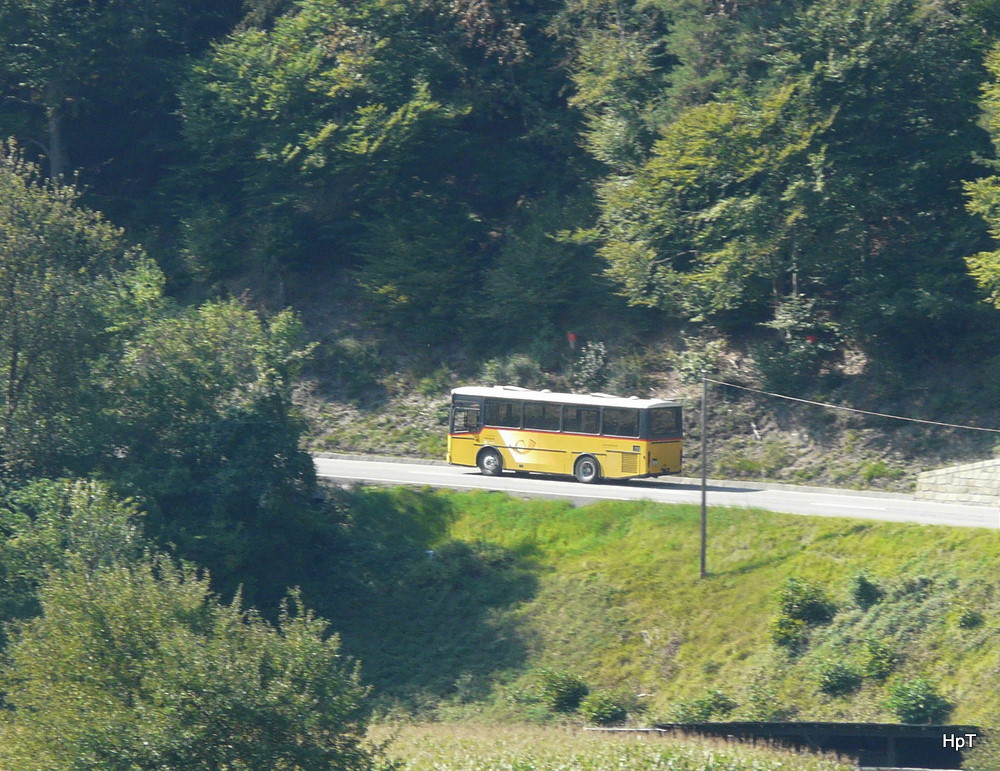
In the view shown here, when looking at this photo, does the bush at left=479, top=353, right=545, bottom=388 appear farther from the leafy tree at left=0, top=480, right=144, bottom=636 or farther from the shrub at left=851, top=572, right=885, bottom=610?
the shrub at left=851, top=572, right=885, bottom=610

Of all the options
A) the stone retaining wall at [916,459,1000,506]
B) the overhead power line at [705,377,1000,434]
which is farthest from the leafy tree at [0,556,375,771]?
the overhead power line at [705,377,1000,434]

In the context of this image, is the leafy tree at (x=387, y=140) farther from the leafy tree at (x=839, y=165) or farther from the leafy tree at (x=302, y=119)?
the leafy tree at (x=839, y=165)

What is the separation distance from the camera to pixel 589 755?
2294 cm

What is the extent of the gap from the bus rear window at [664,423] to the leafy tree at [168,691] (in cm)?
1751

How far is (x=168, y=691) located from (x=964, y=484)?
72.7ft

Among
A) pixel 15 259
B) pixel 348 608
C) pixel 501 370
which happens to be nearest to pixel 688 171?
pixel 501 370

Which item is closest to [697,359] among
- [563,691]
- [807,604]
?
[807,604]

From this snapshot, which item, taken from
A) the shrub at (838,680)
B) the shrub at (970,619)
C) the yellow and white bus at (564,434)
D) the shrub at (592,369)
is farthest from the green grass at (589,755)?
the shrub at (592,369)

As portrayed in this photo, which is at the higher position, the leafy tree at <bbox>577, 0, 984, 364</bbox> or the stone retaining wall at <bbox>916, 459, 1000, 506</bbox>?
the leafy tree at <bbox>577, 0, 984, 364</bbox>

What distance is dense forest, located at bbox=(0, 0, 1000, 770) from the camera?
65.6 ft

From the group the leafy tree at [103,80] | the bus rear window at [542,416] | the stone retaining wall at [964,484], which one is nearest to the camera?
the stone retaining wall at [964,484]

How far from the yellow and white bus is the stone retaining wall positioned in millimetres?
6705

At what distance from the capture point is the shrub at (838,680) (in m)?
25.9

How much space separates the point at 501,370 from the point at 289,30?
15426mm
